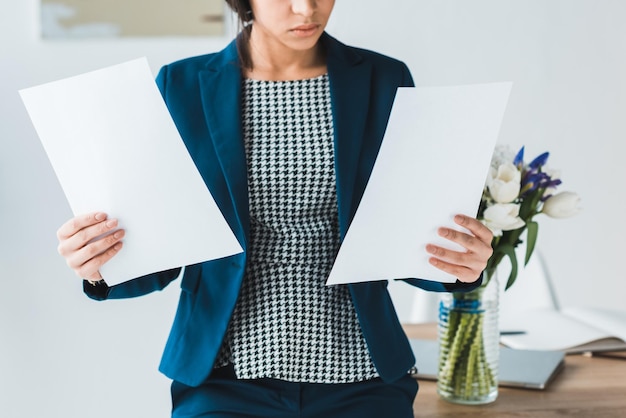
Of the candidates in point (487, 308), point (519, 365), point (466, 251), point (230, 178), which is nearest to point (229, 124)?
point (230, 178)

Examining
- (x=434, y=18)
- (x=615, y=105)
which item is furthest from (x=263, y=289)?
(x=615, y=105)

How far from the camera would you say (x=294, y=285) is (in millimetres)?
1330

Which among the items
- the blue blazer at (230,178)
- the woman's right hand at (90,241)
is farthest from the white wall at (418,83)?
the woman's right hand at (90,241)

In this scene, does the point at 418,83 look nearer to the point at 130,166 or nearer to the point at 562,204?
the point at 562,204

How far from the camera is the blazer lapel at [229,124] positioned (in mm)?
1313

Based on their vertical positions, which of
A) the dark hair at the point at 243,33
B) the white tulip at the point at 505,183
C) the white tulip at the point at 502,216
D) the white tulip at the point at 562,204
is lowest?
the white tulip at the point at 562,204

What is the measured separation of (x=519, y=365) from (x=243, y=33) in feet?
2.74

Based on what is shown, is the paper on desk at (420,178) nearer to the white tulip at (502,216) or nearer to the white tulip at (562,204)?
the white tulip at (502,216)

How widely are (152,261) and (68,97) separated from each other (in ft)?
0.90

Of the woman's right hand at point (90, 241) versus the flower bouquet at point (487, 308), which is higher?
the woman's right hand at point (90, 241)

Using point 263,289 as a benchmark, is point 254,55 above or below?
above

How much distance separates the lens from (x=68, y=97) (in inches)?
45.3

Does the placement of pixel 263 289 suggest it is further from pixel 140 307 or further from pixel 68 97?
pixel 140 307

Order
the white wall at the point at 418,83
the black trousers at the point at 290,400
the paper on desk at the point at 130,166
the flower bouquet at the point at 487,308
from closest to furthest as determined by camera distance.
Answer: the paper on desk at the point at 130,166 < the black trousers at the point at 290,400 < the flower bouquet at the point at 487,308 < the white wall at the point at 418,83
